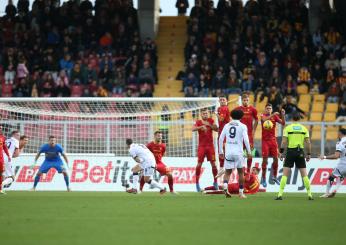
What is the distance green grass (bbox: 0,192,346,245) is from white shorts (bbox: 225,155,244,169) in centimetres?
107

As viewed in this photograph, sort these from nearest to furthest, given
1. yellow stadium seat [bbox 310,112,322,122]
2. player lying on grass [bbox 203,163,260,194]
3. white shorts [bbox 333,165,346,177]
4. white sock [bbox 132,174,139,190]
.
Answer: white shorts [bbox 333,165,346,177] → player lying on grass [bbox 203,163,260,194] → white sock [bbox 132,174,139,190] → yellow stadium seat [bbox 310,112,322,122]

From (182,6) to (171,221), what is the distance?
24515mm

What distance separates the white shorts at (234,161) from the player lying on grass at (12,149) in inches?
256

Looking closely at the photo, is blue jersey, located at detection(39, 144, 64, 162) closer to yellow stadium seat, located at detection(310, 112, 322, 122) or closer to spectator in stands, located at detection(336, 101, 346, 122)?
spectator in stands, located at detection(336, 101, 346, 122)

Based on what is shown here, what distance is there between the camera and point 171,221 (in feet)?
44.0

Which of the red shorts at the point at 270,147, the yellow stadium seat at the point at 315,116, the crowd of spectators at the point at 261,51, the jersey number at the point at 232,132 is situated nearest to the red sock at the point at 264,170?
the red shorts at the point at 270,147

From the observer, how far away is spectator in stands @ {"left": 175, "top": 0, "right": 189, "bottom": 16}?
37062 mm

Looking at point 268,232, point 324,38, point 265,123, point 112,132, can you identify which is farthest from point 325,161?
point 268,232

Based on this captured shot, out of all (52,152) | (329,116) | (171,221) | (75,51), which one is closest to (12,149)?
(52,152)

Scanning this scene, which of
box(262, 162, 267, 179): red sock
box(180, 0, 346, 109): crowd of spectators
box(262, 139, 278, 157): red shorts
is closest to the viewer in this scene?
box(262, 139, 278, 157): red shorts

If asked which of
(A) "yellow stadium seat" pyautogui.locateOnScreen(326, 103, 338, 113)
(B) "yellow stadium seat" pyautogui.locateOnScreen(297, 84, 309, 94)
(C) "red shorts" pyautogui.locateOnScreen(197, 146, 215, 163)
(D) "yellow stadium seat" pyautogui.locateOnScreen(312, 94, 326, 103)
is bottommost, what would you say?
(C) "red shorts" pyautogui.locateOnScreen(197, 146, 215, 163)

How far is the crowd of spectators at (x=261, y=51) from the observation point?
30.4 metres

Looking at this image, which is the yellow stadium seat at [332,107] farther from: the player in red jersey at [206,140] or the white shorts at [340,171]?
the white shorts at [340,171]

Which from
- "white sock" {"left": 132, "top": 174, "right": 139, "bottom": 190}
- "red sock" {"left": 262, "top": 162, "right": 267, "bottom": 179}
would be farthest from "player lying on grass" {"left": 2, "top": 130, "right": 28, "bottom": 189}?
"red sock" {"left": 262, "top": 162, "right": 267, "bottom": 179}
